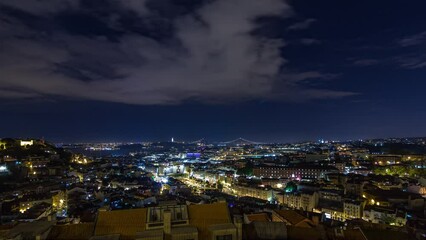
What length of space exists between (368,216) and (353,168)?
144 feet

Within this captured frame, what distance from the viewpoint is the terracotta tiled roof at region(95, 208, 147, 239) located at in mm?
7242

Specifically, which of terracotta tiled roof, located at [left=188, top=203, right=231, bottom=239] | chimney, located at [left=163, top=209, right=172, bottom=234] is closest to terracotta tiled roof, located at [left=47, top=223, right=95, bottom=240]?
chimney, located at [left=163, top=209, right=172, bottom=234]

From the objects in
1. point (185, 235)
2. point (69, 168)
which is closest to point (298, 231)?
point (185, 235)

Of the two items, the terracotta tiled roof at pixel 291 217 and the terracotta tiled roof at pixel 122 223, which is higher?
the terracotta tiled roof at pixel 122 223

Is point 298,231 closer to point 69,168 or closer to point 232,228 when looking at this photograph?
point 232,228

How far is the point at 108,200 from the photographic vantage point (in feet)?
Result: 104

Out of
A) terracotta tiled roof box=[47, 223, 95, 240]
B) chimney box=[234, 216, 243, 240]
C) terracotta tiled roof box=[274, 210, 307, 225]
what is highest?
chimney box=[234, 216, 243, 240]

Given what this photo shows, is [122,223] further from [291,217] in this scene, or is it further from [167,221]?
[291,217]

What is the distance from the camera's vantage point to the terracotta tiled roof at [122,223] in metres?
7.24

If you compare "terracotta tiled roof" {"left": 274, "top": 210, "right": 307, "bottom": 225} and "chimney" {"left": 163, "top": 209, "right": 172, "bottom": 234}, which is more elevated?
"chimney" {"left": 163, "top": 209, "right": 172, "bottom": 234}

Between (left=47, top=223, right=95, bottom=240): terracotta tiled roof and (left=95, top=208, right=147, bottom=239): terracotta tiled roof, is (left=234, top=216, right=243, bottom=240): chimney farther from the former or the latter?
(left=47, top=223, right=95, bottom=240): terracotta tiled roof

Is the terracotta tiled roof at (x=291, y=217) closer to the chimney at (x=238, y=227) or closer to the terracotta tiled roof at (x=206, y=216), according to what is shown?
the terracotta tiled roof at (x=206, y=216)

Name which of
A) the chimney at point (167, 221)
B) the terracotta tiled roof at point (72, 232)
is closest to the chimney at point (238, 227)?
the chimney at point (167, 221)

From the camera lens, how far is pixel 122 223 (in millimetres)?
7469
